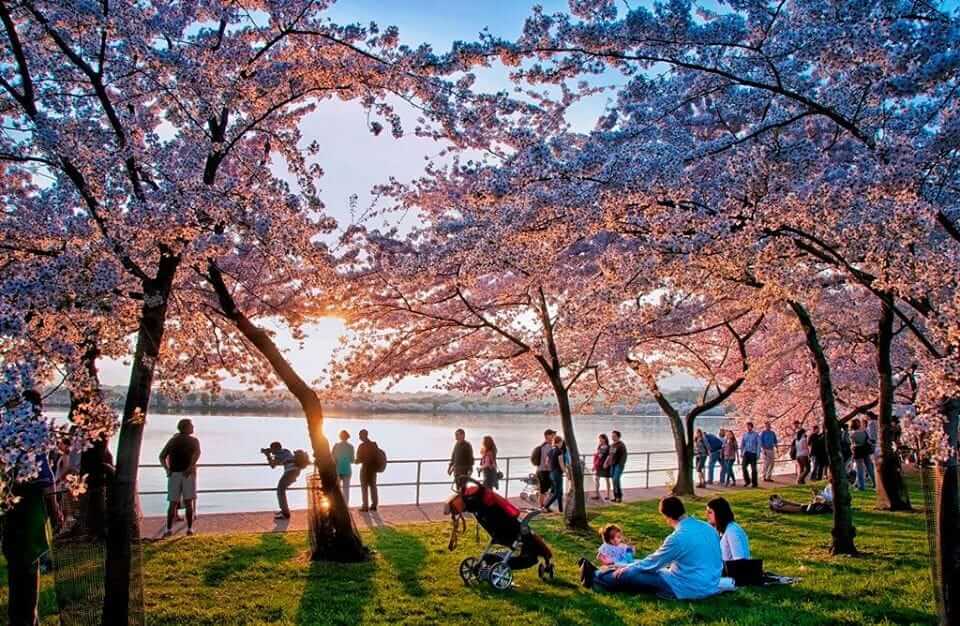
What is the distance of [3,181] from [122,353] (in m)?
5.27

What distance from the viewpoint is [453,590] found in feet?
27.6

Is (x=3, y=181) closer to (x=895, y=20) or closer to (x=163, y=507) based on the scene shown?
(x=895, y=20)

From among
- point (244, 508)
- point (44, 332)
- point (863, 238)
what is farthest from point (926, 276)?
point (244, 508)

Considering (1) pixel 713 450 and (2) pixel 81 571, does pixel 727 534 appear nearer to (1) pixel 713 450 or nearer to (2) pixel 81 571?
(2) pixel 81 571

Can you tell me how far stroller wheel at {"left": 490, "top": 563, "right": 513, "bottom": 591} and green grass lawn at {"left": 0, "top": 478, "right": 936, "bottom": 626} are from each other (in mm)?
104

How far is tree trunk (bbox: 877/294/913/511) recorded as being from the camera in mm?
13594

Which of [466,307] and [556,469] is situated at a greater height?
[466,307]

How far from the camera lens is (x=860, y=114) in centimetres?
712

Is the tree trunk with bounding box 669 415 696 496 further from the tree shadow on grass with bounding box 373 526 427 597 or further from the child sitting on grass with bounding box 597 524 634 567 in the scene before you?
the child sitting on grass with bounding box 597 524 634 567

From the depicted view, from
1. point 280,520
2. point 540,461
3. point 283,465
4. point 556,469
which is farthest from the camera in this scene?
point 540,461

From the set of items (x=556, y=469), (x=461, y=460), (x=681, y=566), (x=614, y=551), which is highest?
(x=461, y=460)

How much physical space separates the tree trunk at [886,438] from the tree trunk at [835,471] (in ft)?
9.85

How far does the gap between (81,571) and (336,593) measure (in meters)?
2.68

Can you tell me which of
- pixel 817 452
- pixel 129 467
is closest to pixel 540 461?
pixel 817 452
